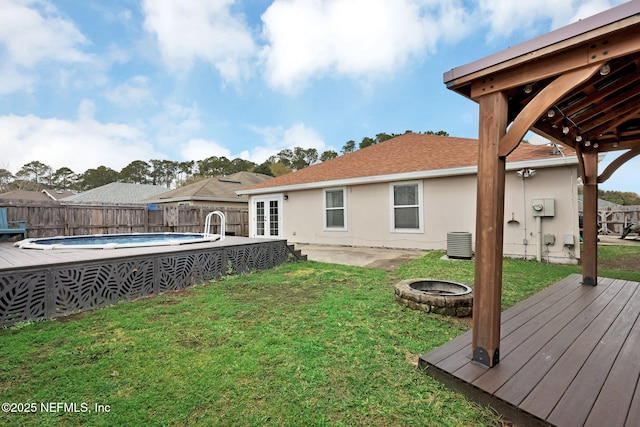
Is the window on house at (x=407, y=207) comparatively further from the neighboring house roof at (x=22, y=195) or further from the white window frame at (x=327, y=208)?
the neighboring house roof at (x=22, y=195)

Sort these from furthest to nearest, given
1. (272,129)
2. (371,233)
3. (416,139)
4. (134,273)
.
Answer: (272,129) < (416,139) < (371,233) < (134,273)

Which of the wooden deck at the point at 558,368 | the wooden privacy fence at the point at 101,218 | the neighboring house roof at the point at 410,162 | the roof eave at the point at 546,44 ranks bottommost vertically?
the wooden deck at the point at 558,368

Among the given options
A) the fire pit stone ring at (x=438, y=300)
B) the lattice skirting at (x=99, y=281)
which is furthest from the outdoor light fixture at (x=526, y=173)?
the lattice skirting at (x=99, y=281)

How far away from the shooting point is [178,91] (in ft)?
40.7

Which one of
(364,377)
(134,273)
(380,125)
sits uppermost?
(380,125)

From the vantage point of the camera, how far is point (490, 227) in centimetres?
201

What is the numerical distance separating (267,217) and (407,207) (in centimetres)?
603

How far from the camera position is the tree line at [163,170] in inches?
1277

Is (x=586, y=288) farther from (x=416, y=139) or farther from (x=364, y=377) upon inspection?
(x=416, y=139)

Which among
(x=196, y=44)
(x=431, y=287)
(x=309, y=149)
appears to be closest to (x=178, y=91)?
(x=196, y=44)

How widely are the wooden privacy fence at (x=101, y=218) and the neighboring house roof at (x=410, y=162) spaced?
2856mm

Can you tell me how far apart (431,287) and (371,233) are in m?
5.45

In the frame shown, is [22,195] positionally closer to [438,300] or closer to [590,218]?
[438,300]

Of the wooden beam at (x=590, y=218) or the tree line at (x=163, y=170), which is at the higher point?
the tree line at (x=163, y=170)
